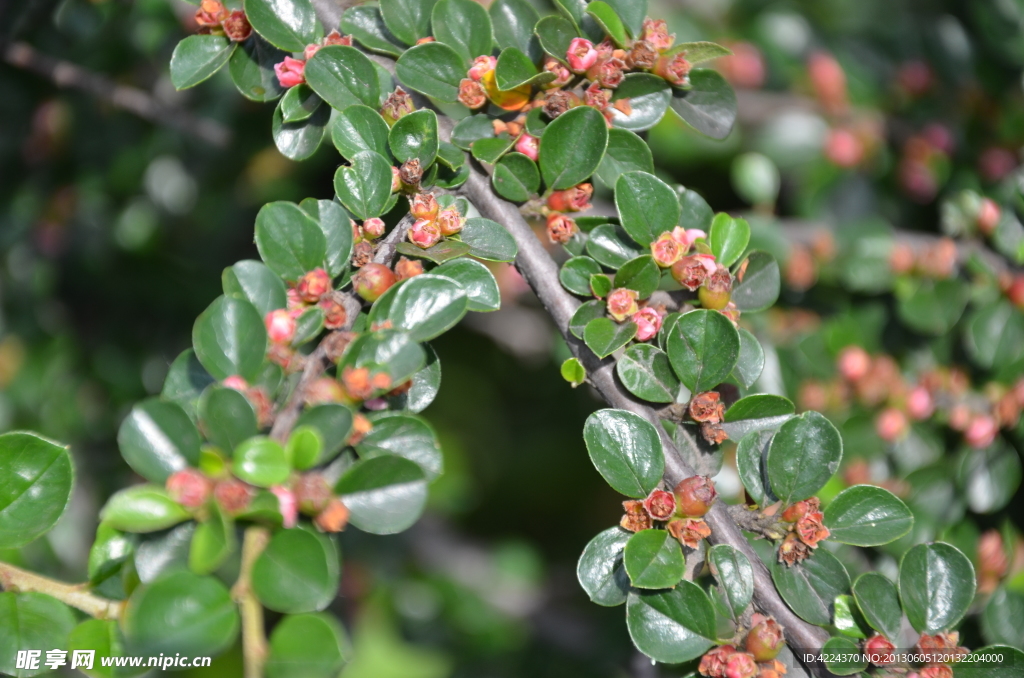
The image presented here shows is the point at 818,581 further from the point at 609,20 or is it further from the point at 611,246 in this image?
the point at 609,20

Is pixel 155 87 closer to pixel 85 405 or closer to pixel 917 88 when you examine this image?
pixel 85 405

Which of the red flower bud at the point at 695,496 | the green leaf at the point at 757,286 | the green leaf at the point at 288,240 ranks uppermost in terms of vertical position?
the green leaf at the point at 288,240

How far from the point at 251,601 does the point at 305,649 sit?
0.23 feet

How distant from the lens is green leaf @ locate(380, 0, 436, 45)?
894 mm

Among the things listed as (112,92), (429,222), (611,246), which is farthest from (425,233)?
(112,92)

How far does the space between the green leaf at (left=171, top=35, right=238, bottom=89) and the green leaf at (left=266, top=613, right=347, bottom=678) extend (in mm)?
617

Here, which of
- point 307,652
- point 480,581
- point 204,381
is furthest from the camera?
point 480,581

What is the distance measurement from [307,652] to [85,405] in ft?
4.92

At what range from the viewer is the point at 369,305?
0.80 meters

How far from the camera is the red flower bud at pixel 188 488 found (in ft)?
2.05

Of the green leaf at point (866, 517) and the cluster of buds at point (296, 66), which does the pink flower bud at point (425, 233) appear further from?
the green leaf at point (866, 517)

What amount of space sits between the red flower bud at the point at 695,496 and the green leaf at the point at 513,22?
1.92 ft

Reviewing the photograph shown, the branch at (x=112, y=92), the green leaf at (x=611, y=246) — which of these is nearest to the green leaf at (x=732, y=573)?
the green leaf at (x=611, y=246)

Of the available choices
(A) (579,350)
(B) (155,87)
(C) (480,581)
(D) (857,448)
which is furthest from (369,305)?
(C) (480,581)
